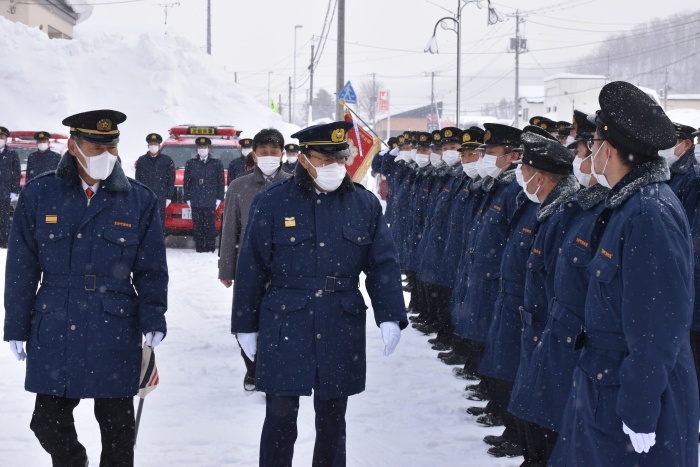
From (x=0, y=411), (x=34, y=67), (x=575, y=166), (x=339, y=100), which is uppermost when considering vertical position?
(x=34, y=67)

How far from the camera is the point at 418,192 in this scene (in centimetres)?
1048

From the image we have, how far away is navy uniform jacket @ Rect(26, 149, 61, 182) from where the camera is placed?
54.7 feet

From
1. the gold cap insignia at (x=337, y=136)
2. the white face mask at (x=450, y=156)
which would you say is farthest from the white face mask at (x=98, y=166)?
the white face mask at (x=450, y=156)

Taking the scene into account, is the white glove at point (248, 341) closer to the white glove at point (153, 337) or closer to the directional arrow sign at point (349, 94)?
the white glove at point (153, 337)

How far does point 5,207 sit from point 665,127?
49.4 feet

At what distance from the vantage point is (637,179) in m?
3.32

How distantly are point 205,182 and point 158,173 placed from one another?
3.02ft

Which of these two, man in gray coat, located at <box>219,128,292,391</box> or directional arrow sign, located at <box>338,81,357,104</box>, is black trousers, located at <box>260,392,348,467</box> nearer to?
man in gray coat, located at <box>219,128,292,391</box>

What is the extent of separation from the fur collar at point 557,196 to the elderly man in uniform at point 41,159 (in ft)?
44.4

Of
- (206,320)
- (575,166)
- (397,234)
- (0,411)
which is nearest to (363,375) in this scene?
(575,166)

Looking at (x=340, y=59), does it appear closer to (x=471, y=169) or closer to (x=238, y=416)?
(x=471, y=169)

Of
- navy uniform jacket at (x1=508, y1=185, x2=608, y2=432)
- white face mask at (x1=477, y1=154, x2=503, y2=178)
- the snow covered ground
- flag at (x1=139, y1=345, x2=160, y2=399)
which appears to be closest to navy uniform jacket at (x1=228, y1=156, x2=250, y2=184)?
the snow covered ground

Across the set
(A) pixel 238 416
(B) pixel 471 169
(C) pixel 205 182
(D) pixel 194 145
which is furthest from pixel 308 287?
(D) pixel 194 145

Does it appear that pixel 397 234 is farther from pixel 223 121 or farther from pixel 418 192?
pixel 223 121
